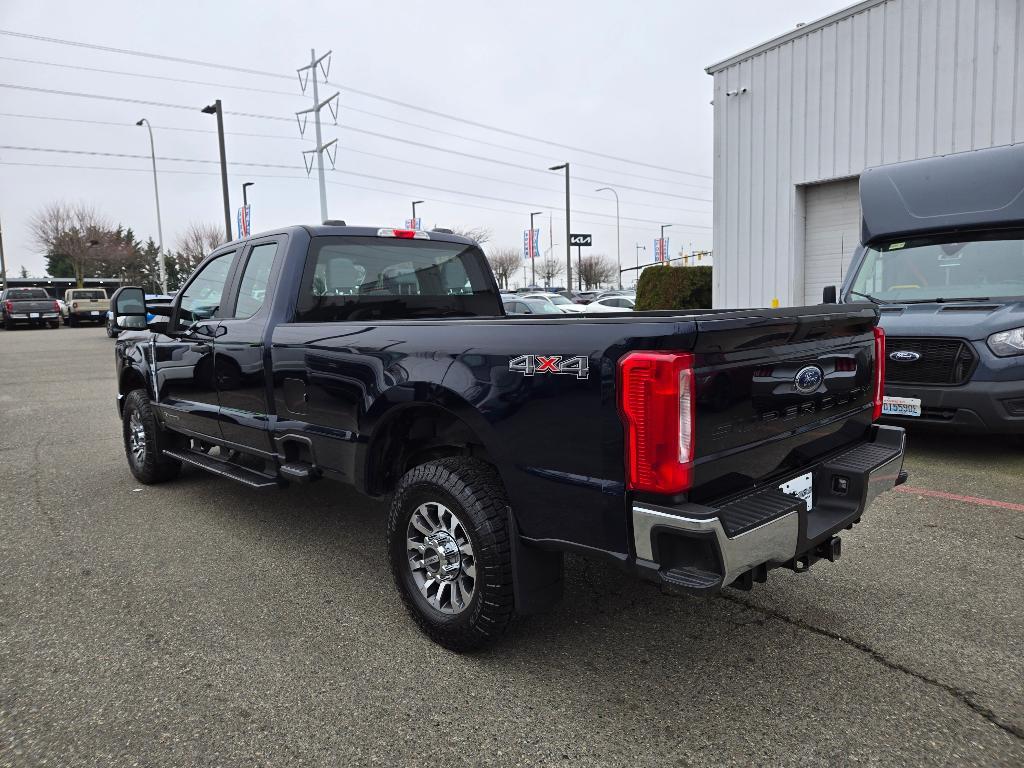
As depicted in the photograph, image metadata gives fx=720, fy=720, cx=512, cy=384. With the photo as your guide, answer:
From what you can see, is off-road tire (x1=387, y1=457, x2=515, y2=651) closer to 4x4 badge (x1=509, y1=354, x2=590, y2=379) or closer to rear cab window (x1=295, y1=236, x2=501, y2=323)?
4x4 badge (x1=509, y1=354, x2=590, y2=379)

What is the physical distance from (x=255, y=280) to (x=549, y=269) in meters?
84.6

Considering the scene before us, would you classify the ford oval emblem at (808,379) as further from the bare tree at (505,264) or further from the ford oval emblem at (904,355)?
the bare tree at (505,264)

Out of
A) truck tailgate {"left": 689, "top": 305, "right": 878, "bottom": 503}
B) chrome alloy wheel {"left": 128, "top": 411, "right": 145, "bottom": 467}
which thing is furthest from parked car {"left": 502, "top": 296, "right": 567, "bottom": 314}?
truck tailgate {"left": 689, "top": 305, "right": 878, "bottom": 503}

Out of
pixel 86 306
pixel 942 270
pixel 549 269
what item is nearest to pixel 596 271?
pixel 549 269

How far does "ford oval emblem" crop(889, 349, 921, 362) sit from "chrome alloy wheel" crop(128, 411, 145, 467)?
6139 millimetres

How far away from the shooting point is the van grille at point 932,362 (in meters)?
5.59

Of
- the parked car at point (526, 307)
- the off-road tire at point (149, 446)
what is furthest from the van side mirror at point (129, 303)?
the parked car at point (526, 307)

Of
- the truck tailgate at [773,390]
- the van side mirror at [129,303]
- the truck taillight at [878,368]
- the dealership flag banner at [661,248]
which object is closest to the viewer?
the truck tailgate at [773,390]

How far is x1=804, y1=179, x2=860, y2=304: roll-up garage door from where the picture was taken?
1323 cm

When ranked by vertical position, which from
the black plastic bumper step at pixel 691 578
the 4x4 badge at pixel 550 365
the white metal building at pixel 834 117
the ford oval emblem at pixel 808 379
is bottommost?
the black plastic bumper step at pixel 691 578

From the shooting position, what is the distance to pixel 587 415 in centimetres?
246

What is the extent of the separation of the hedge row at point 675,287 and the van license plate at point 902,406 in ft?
39.6

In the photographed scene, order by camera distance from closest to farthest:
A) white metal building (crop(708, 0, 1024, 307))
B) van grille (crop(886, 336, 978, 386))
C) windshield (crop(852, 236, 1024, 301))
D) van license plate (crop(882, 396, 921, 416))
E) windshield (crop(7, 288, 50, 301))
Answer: van grille (crop(886, 336, 978, 386)) < van license plate (crop(882, 396, 921, 416)) < windshield (crop(852, 236, 1024, 301)) < white metal building (crop(708, 0, 1024, 307)) < windshield (crop(7, 288, 50, 301))

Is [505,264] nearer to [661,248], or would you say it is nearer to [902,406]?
[661,248]
